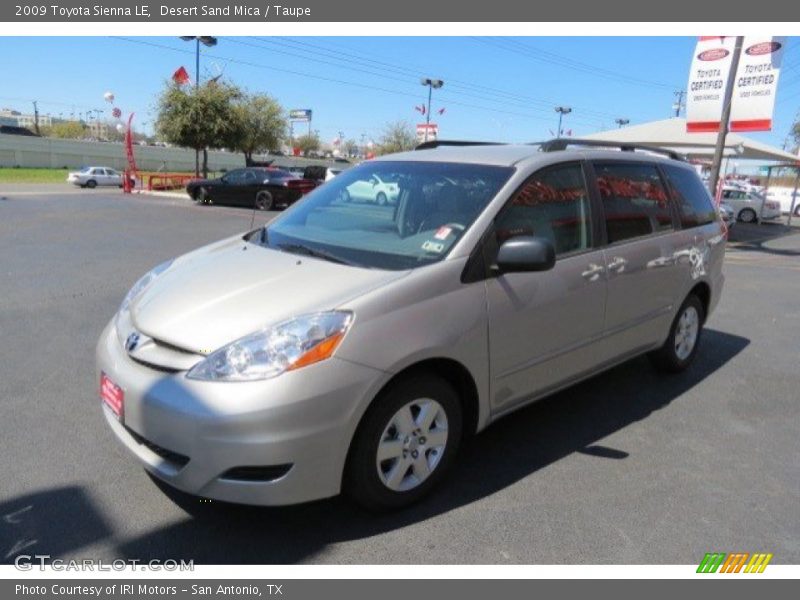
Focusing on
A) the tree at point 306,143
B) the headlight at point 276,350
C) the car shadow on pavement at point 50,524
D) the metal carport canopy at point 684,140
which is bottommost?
the car shadow on pavement at point 50,524

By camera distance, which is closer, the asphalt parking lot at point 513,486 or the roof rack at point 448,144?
the asphalt parking lot at point 513,486

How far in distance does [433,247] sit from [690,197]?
284 cm

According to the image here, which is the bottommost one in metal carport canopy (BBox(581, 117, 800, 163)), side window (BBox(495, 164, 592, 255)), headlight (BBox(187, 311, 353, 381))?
headlight (BBox(187, 311, 353, 381))

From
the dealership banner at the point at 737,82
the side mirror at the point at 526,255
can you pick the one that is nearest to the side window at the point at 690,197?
the side mirror at the point at 526,255

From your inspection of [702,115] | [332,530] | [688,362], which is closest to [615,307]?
[688,362]

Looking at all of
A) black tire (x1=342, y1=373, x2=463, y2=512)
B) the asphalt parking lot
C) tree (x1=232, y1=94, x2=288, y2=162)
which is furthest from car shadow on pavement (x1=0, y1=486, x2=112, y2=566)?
tree (x1=232, y1=94, x2=288, y2=162)

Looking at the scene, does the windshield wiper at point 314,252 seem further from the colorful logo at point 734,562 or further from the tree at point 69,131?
the tree at point 69,131

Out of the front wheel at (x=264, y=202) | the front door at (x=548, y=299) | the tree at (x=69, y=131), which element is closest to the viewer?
the front door at (x=548, y=299)

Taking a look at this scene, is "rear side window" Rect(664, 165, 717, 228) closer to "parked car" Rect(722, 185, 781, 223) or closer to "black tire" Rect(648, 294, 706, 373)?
"black tire" Rect(648, 294, 706, 373)

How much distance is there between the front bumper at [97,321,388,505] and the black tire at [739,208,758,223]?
29.7 m

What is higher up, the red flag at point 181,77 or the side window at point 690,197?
the red flag at point 181,77

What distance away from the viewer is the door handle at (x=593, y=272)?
145 inches

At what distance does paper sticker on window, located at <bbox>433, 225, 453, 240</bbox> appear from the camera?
10.5 ft

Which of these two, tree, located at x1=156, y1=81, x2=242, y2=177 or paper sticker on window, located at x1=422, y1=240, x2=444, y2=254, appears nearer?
paper sticker on window, located at x1=422, y1=240, x2=444, y2=254
